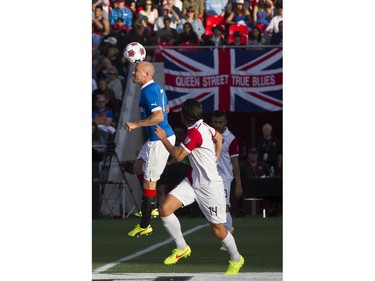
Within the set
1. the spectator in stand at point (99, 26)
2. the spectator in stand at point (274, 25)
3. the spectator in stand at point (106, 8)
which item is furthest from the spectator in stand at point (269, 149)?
the spectator in stand at point (106, 8)

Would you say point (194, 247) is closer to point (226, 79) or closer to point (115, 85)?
point (226, 79)

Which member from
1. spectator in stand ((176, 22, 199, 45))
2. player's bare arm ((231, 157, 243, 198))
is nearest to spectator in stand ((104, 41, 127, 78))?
spectator in stand ((176, 22, 199, 45))

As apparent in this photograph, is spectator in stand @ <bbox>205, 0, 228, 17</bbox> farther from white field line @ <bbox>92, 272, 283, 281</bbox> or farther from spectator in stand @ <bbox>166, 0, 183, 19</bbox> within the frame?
white field line @ <bbox>92, 272, 283, 281</bbox>

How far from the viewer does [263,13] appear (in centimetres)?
2606

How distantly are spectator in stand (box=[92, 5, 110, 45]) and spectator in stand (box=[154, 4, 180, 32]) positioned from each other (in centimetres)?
110

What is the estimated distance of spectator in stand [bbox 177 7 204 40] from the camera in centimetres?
2583

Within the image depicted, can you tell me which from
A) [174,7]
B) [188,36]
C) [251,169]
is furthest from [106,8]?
[251,169]

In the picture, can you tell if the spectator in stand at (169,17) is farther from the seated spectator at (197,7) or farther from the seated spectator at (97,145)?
the seated spectator at (97,145)

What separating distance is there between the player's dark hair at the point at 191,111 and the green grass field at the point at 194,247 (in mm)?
1654

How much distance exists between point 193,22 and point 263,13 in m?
1.55
